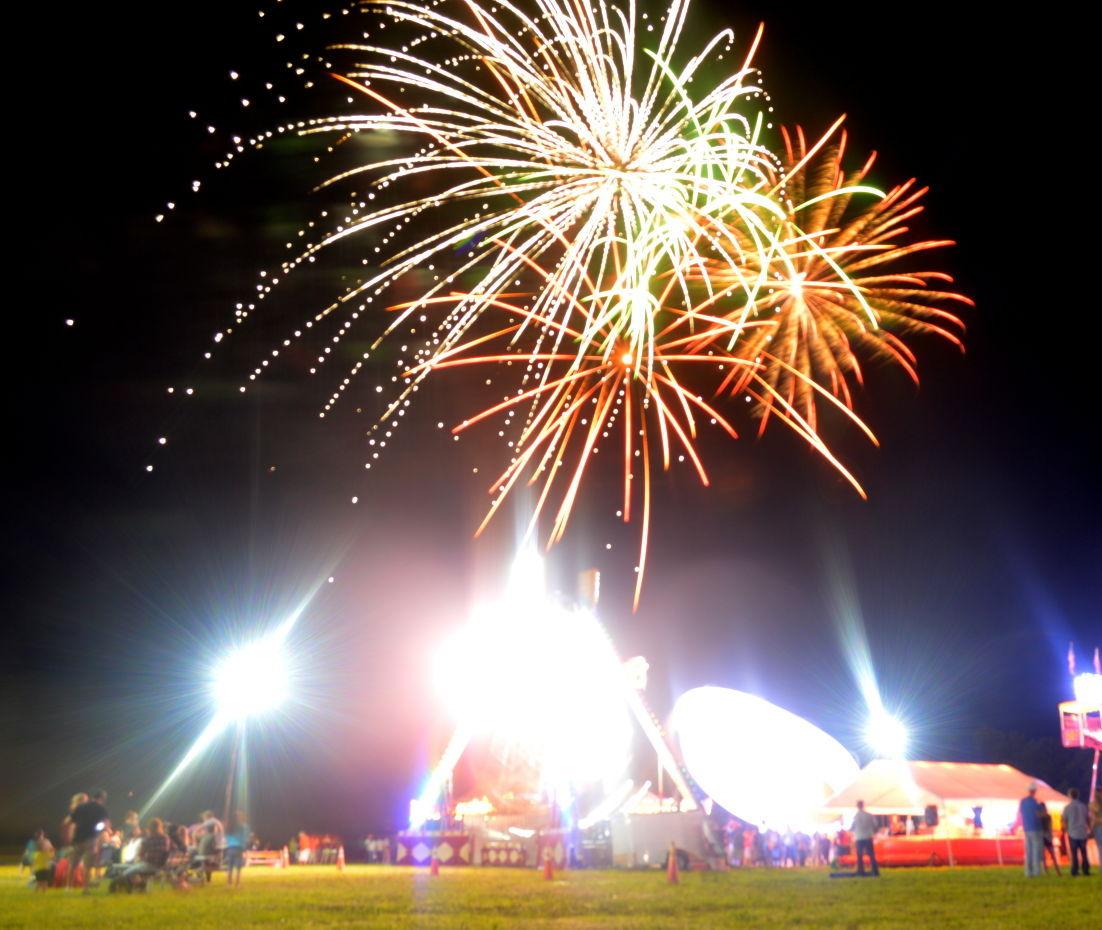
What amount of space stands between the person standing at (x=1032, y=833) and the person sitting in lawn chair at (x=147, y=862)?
13586 millimetres

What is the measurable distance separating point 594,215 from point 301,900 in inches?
391

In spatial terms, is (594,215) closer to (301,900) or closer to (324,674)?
(301,900)

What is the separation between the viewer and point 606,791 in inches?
1463

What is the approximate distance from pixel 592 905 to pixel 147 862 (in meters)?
7.94

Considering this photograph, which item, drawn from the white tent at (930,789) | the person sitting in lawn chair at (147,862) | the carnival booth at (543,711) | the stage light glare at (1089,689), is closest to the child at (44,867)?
the person sitting in lawn chair at (147,862)

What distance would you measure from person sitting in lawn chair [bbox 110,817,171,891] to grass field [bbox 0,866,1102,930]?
36 cm

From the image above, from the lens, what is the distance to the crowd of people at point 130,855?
1752 centimetres

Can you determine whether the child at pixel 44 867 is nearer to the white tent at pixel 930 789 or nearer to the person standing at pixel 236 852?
the person standing at pixel 236 852

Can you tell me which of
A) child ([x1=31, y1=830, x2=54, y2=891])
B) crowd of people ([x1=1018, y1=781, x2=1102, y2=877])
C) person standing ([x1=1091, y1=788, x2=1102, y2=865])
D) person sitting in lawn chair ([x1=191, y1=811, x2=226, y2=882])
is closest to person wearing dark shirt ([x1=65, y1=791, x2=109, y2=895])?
child ([x1=31, y1=830, x2=54, y2=891])

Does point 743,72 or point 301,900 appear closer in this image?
point 301,900

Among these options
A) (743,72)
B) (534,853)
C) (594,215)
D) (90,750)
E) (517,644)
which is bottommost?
(534,853)

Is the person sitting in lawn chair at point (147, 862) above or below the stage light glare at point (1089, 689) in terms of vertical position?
Answer: below

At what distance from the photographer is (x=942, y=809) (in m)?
29.6

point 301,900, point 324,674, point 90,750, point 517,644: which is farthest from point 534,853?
point 324,674
